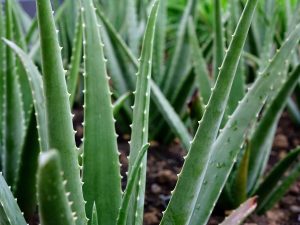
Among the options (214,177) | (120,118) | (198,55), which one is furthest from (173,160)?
(214,177)

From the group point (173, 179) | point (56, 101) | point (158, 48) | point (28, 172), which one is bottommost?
point (173, 179)

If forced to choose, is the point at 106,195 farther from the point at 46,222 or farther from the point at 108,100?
the point at 46,222

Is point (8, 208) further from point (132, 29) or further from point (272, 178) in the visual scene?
point (132, 29)

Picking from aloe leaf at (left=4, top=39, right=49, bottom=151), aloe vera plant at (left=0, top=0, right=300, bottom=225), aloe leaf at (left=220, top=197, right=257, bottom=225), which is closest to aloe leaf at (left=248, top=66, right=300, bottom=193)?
aloe vera plant at (left=0, top=0, right=300, bottom=225)

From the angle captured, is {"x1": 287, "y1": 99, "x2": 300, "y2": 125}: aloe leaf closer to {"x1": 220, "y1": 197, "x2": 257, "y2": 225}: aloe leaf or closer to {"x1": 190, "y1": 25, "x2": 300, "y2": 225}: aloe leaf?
{"x1": 190, "y1": 25, "x2": 300, "y2": 225}: aloe leaf

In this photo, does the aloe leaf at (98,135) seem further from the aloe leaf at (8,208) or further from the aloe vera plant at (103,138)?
the aloe leaf at (8,208)

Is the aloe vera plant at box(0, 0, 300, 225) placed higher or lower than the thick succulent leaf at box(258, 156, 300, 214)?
higher

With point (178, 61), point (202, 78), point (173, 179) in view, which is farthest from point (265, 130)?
point (178, 61)
